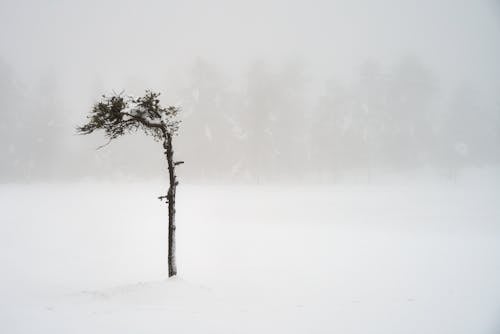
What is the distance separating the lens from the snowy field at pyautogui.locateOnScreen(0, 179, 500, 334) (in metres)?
10.4

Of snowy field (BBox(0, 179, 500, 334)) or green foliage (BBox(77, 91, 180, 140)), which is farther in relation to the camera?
green foliage (BBox(77, 91, 180, 140))

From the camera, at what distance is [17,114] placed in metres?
49.2

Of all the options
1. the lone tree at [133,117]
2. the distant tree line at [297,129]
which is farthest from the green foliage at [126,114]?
the distant tree line at [297,129]

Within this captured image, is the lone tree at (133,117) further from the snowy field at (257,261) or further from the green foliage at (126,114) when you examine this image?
the snowy field at (257,261)

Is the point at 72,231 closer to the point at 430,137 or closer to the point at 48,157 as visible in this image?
the point at 48,157

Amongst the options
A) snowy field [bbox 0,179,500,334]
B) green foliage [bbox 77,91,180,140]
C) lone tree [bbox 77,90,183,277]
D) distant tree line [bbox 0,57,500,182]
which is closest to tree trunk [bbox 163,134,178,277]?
lone tree [bbox 77,90,183,277]

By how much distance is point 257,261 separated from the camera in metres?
19.2

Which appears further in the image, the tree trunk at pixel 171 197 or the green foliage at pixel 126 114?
the tree trunk at pixel 171 197

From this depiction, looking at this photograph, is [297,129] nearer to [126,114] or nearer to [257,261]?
[257,261]

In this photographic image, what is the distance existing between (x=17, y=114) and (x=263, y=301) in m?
49.9

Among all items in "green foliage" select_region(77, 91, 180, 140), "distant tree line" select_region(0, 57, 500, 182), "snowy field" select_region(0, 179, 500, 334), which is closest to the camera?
"snowy field" select_region(0, 179, 500, 334)

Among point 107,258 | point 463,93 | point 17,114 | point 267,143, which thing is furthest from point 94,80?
point 463,93

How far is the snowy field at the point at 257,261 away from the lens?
10.4 metres

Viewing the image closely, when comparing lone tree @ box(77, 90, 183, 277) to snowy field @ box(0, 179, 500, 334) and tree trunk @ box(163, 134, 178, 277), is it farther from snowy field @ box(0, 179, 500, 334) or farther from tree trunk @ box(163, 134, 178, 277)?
snowy field @ box(0, 179, 500, 334)
